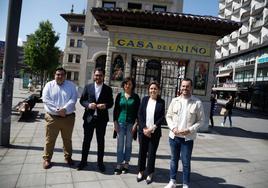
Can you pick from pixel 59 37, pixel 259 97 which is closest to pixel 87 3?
pixel 59 37

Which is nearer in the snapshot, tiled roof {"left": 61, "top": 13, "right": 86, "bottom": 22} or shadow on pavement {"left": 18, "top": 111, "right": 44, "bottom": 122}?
shadow on pavement {"left": 18, "top": 111, "right": 44, "bottom": 122}

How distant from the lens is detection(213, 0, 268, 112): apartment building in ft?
131

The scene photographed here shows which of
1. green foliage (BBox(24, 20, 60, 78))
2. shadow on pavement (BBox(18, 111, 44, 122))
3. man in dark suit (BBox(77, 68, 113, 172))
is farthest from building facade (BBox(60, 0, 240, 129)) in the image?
green foliage (BBox(24, 20, 60, 78))

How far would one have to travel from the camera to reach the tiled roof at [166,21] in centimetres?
1030

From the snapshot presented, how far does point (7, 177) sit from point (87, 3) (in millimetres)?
22205

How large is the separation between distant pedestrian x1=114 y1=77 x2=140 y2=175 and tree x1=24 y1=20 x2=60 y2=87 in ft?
102

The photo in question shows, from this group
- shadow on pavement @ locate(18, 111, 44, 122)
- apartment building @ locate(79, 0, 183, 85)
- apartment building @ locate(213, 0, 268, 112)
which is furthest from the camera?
apartment building @ locate(213, 0, 268, 112)

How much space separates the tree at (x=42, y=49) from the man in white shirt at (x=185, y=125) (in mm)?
31973

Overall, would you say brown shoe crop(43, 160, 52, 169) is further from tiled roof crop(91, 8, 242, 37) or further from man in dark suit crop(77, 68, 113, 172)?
tiled roof crop(91, 8, 242, 37)

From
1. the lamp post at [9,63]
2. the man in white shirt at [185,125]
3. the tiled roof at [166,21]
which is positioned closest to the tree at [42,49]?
the tiled roof at [166,21]

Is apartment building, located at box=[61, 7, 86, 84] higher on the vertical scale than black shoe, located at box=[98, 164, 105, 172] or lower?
higher

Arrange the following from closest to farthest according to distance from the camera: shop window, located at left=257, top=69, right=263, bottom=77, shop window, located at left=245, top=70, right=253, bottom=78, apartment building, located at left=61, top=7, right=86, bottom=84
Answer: shop window, located at left=257, top=69, right=263, bottom=77
shop window, located at left=245, top=70, right=253, bottom=78
apartment building, located at left=61, top=7, right=86, bottom=84

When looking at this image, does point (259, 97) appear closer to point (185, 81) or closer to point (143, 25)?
point (143, 25)

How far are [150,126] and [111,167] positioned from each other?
4.51ft
